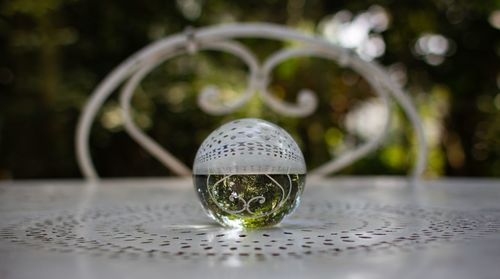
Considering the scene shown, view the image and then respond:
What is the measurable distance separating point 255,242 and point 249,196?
0.10 meters

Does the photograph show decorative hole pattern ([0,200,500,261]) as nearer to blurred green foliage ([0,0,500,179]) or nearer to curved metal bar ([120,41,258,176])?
curved metal bar ([120,41,258,176])

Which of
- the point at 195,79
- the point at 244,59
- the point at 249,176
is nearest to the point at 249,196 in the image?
the point at 249,176

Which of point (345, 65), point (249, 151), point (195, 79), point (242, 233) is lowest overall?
point (242, 233)

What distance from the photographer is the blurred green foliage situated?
3234 mm

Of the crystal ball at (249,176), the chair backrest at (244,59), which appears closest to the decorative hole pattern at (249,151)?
the crystal ball at (249,176)

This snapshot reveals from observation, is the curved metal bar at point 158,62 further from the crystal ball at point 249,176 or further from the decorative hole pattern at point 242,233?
the crystal ball at point 249,176

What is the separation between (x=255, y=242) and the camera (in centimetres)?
73

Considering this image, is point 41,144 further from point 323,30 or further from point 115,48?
point 323,30

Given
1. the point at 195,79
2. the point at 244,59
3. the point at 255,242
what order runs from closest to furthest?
the point at 255,242
the point at 244,59
the point at 195,79

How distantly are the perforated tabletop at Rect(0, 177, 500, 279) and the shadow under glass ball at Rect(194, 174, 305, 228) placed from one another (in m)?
0.03

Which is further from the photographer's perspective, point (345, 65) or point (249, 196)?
point (345, 65)

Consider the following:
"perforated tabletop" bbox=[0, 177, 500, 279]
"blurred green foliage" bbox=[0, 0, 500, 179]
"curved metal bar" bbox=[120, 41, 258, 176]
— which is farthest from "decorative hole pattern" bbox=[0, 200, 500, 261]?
"blurred green foliage" bbox=[0, 0, 500, 179]

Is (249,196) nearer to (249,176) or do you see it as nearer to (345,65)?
(249,176)

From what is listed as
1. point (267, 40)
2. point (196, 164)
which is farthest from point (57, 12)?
point (196, 164)
